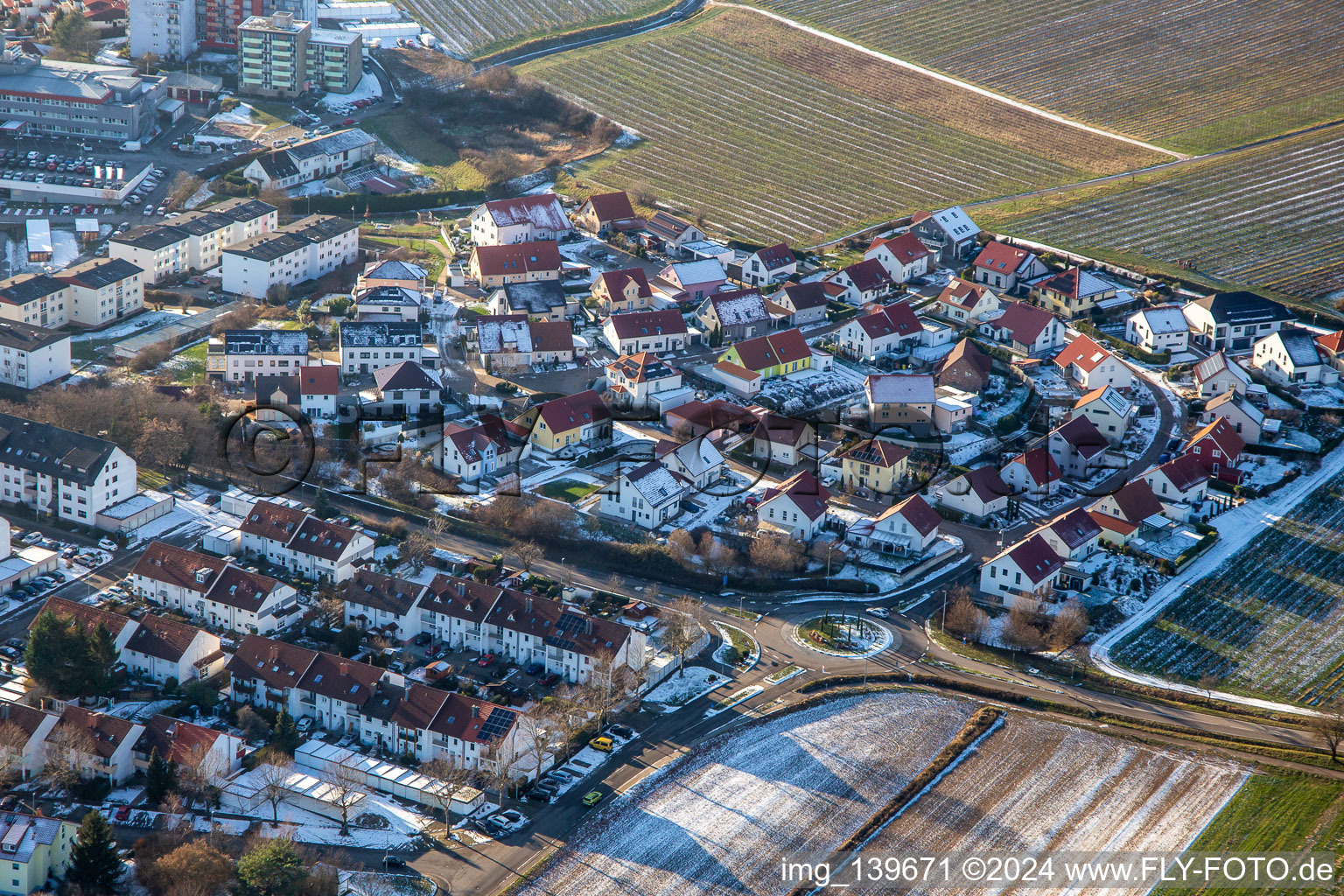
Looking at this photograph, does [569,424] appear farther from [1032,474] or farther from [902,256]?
[902,256]

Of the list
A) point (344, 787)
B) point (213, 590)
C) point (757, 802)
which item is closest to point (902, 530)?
point (757, 802)

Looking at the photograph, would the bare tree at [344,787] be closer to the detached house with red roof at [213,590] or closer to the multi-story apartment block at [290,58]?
the detached house with red roof at [213,590]

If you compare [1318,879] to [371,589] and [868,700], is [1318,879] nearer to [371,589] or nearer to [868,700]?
[868,700]

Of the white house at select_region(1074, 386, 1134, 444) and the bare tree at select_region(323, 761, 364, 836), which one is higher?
the white house at select_region(1074, 386, 1134, 444)

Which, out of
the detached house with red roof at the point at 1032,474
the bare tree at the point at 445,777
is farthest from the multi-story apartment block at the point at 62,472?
the detached house with red roof at the point at 1032,474

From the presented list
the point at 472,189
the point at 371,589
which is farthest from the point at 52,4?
the point at 371,589

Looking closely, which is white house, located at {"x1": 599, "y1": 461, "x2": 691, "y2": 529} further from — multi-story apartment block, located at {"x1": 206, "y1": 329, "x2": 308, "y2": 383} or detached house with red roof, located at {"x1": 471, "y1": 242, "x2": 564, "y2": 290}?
detached house with red roof, located at {"x1": 471, "y1": 242, "x2": 564, "y2": 290}

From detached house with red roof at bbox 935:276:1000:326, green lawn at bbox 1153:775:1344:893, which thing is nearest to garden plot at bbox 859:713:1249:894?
green lawn at bbox 1153:775:1344:893
